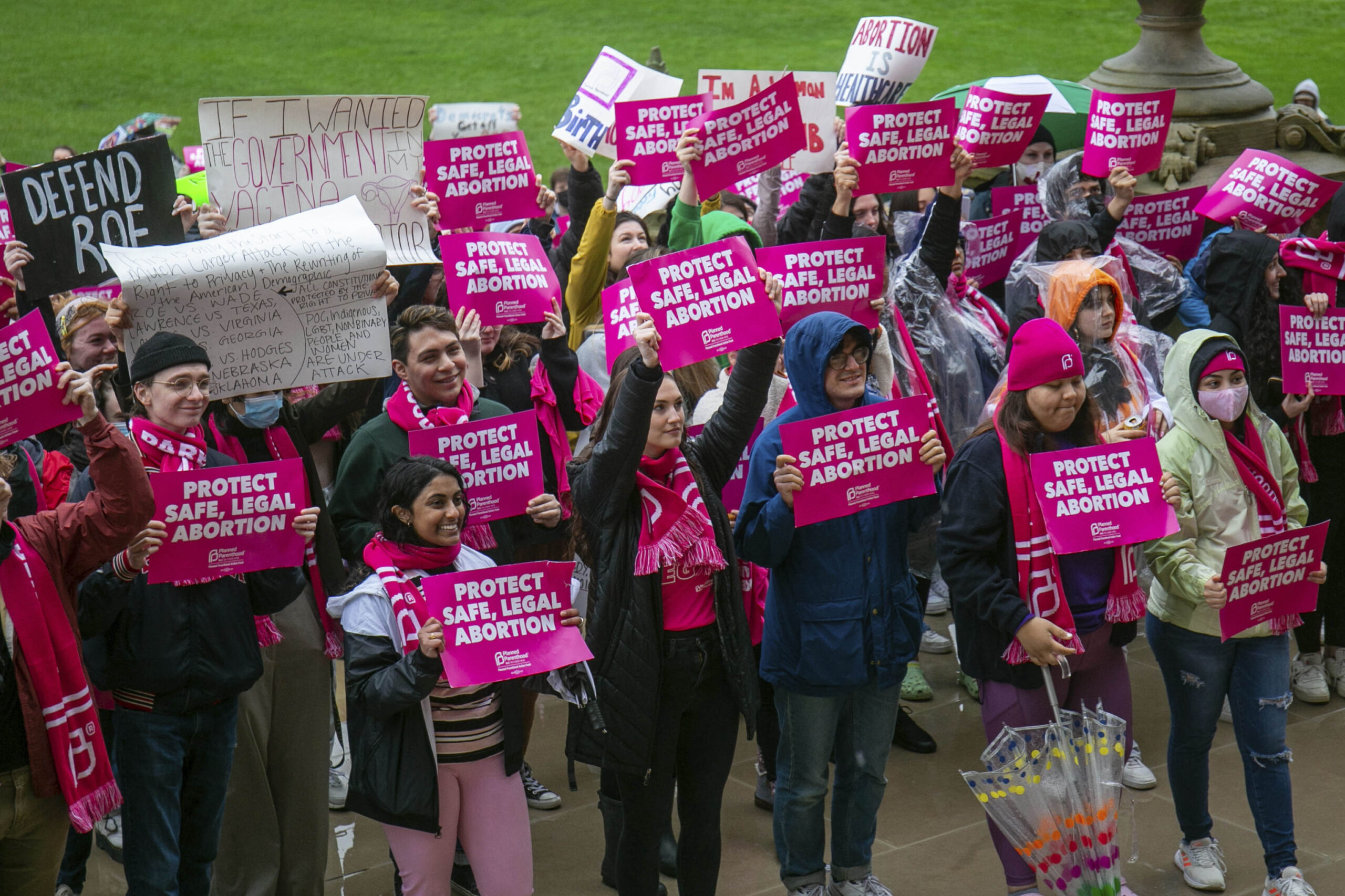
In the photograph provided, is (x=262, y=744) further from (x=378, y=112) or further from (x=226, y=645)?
(x=378, y=112)

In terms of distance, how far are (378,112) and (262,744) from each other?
257 centimetres

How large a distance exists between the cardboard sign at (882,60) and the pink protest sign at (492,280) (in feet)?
8.70

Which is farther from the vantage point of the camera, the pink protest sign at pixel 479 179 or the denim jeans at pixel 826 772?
the pink protest sign at pixel 479 179

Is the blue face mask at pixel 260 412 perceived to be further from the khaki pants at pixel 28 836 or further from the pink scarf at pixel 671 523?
the khaki pants at pixel 28 836

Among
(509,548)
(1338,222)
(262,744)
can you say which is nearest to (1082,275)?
(1338,222)

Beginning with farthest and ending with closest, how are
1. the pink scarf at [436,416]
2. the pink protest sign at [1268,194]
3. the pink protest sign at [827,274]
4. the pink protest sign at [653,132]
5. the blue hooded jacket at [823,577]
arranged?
the pink protest sign at [1268,194] → the pink protest sign at [653,132] → the pink protest sign at [827,274] → the pink scarf at [436,416] → the blue hooded jacket at [823,577]

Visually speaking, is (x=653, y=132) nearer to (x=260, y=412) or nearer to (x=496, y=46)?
(x=260, y=412)

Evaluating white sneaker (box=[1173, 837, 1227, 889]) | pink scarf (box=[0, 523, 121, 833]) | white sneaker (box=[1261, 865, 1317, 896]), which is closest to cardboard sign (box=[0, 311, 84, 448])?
pink scarf (box=[0, 523, 121, 833])

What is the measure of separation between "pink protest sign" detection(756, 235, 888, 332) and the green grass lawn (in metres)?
15.5

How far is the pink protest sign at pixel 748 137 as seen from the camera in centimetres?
642

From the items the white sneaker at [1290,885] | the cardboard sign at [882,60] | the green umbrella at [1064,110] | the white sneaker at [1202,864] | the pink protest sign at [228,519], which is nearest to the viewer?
the pink protest sign at [228,519]

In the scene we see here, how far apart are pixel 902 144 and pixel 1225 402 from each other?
204 centimetres

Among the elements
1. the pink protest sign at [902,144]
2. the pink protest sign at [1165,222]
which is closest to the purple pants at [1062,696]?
the pink protest sign at [902,144]

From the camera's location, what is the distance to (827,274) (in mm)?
5859
